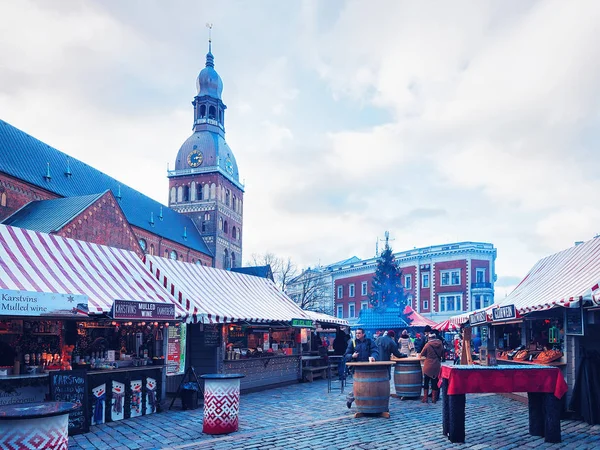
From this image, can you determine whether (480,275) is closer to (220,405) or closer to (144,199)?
(144,199)

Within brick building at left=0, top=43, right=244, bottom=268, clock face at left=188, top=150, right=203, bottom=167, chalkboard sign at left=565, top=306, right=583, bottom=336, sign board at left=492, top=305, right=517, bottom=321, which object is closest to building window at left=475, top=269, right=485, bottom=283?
brick building at left=0, top=43, right=244, bottom=268

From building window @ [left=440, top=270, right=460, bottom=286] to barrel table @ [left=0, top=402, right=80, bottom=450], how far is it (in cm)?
4653

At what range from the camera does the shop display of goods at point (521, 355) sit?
1166 cm

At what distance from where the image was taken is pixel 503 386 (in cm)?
781

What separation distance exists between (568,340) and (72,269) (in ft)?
32.9

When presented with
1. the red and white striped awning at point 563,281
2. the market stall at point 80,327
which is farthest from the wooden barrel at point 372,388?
the market stall at point 80,327

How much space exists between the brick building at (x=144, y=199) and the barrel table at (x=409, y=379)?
66.9ft

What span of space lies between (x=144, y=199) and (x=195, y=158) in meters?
11.7

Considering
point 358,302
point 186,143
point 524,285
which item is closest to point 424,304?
point 358,302

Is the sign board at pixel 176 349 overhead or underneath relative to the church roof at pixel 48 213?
underneath

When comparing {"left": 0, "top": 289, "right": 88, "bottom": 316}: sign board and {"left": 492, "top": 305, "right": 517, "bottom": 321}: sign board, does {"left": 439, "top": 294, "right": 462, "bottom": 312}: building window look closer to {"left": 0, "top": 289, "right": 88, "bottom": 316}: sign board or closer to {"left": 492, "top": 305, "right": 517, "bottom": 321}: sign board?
{"left": 492, "top": 305, "right": 517, "bottom": 321}: sign board

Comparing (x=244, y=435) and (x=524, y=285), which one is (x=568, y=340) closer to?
(x=524, y=285)

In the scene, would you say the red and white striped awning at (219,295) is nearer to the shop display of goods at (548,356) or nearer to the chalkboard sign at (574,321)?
the shop display of goods at (548,356)

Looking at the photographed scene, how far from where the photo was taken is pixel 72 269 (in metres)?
10.8
